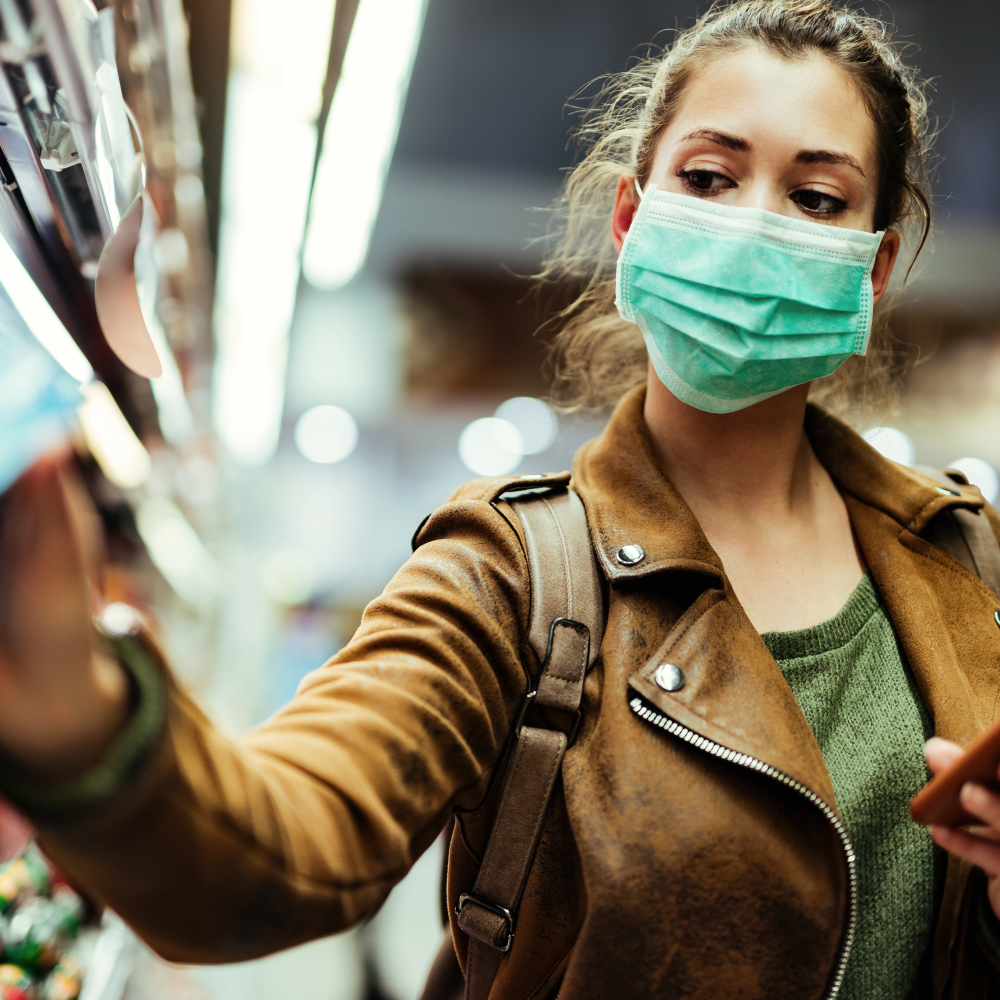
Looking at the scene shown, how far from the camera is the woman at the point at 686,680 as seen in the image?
0.61m

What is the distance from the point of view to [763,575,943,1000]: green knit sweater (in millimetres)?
1104

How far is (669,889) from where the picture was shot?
954 millimetres

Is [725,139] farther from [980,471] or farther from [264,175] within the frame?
[980,471]

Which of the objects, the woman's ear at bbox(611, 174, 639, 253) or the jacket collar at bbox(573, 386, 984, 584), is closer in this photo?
the jacket collar at bbox(573, 386, 984, 584)

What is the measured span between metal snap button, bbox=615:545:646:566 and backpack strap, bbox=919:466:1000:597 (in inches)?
23.8

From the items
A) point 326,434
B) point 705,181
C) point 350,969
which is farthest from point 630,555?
point 326,434

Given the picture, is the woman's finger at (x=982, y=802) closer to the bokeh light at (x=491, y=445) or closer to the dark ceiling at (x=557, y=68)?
the dark ceiling at (x=557, y=68)

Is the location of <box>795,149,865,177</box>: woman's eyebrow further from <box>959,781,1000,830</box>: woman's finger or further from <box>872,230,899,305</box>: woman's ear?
<box>959,781,1000,830</box>: woman's finger

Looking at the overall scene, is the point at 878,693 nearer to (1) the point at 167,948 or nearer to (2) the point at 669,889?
(2) the point at 669,889

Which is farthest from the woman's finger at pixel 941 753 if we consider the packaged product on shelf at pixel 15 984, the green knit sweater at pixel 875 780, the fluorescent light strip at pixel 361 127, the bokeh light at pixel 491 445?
the bokeh light at pixel 491 445

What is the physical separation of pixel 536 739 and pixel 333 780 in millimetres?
321

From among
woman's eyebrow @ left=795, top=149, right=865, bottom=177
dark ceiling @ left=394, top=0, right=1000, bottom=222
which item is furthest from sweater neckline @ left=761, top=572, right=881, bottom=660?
dark ceiling @ left=394, top=0, right=1000, bottom=222

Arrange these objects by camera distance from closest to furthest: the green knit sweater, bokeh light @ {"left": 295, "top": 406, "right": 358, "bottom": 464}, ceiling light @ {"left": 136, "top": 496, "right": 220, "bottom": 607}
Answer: the green knit sweater < ceiling light @ {"left": 136, "top": 496, "right": 220, "bottom": 607} < bokeh light @ {"left": 295, "top": 406, "right": 358, "bottom": 464}

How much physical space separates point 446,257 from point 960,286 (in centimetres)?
464
